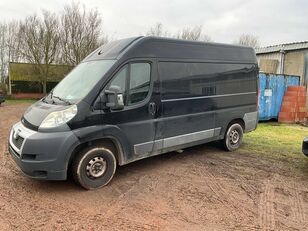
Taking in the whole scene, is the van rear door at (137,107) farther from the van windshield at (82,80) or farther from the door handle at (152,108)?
the van windshield at (82,80)

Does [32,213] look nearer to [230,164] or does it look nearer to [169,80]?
[169,80]

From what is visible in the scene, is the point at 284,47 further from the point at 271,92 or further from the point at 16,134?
the point at 16,134

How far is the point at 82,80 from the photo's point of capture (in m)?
5.46

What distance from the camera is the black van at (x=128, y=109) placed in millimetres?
4703

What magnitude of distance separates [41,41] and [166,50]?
29470mm

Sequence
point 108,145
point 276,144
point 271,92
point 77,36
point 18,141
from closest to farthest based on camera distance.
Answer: point 18,141 < point 108,145 < point 276,144 < point 271,92 < point 77,36

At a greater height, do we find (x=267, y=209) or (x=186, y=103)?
(x=186, y=103)

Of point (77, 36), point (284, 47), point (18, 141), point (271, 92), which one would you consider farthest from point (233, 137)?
point (77, 36)

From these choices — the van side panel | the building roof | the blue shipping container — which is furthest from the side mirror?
the building roof

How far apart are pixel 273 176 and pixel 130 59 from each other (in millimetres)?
3549

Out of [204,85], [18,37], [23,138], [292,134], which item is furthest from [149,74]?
[18,37]

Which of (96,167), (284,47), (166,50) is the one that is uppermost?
(284,47)

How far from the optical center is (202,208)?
4.42 m

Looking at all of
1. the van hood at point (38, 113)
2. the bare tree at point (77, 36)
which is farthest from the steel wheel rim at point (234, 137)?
the bare tree at point (77, 36)
